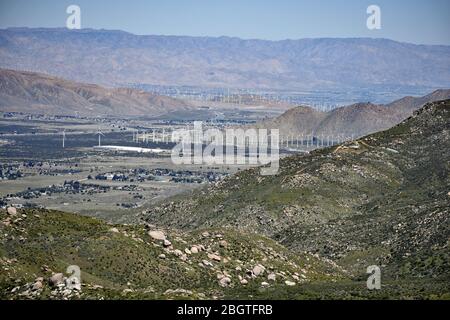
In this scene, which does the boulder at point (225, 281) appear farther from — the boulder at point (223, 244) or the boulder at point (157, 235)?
the boulder at point (223, 244)

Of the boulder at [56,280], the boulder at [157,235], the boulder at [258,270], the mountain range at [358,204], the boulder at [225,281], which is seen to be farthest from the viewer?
the mountain range at [358,204]

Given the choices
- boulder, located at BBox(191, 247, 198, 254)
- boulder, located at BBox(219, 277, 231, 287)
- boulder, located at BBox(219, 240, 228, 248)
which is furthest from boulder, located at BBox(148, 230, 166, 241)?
boulder, located at BBox(219, 277, 231, 287)

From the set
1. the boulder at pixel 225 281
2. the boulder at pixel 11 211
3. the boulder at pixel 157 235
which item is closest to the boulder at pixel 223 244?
the boulder at pixel 157 235

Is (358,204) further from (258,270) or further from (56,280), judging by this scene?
(56,280)

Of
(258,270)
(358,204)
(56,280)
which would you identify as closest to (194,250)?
(258,270)

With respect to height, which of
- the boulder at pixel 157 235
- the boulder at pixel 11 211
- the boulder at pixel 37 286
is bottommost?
the boulder at pixel 157 235

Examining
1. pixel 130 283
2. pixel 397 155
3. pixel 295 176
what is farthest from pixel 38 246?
pixel 397 155

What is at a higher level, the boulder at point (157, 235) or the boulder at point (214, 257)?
the boulder at point (157, 235)

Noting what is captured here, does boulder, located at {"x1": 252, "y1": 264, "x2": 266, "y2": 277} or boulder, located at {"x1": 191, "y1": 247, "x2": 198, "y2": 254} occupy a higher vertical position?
boulder, located at {"x1": 191, "y1": 247, "x2": 198, "y2": 254}

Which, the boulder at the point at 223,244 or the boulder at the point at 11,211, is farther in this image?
the boulder at the point at 223,244

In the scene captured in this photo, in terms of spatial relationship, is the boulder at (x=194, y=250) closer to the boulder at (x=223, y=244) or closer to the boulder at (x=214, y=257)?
the boulder at (x=214, y=257)

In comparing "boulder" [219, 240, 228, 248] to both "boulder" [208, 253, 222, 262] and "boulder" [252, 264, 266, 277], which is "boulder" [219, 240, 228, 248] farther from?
"boulder" [252, 264, 266, 277]

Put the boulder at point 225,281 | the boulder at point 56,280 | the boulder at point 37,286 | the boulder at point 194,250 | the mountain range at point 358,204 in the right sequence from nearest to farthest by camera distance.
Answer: the boulder at point 37,286, the boulder at point 56,280, the boulder at point 225,281, the boulder at point 194,250, the mountain range at point 358,204
